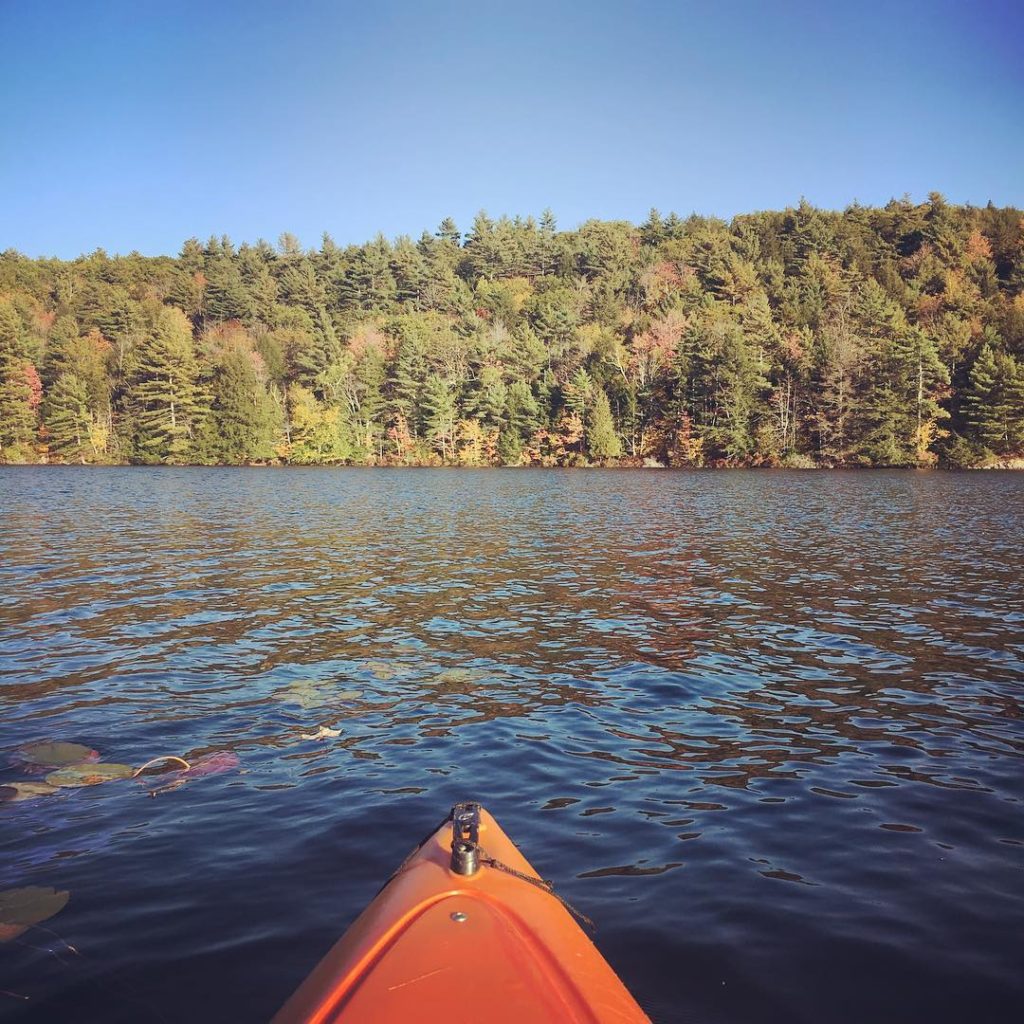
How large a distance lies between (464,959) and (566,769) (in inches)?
156

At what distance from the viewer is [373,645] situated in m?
11.7

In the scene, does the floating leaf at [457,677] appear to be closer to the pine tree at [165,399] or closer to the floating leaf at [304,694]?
the floating leaf at [304,694]

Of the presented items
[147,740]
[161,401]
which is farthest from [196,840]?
[161,401]

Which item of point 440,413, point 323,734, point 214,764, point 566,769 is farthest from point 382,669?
point 440,413

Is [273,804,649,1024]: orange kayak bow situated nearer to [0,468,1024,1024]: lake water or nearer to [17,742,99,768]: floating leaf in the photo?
[0,468,1024,1024]: lake water

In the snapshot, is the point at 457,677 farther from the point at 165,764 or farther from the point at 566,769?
the point at 165,764

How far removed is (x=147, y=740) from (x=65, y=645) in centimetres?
476

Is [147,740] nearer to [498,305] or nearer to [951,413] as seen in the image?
[951,413]

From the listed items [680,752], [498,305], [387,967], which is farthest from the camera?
[498,305]

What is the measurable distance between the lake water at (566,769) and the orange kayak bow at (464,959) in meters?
1.01

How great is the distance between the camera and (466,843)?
4.07 meters

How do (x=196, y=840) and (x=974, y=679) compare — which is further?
(x=974, y=679)

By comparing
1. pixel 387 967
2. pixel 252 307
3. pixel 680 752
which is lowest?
pixel 680 752

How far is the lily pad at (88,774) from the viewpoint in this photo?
22.5 ft
